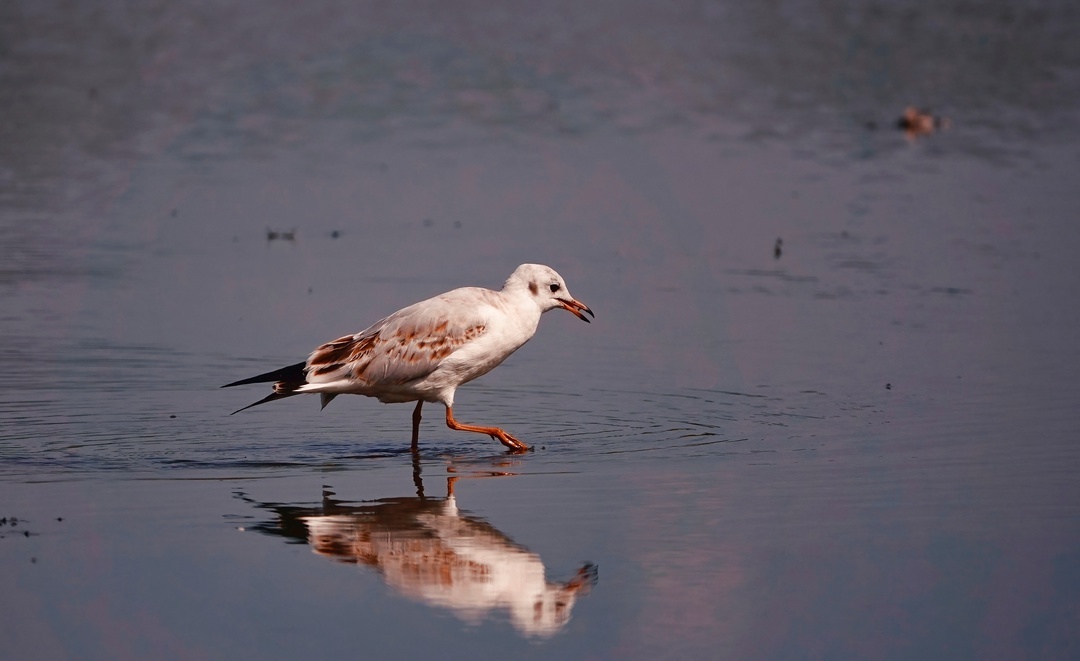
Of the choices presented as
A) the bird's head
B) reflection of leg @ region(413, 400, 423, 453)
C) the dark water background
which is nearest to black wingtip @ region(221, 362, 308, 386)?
the dark water background

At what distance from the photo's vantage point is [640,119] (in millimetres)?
21891

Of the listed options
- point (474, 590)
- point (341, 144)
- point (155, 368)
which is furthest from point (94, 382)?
point (341, 144)

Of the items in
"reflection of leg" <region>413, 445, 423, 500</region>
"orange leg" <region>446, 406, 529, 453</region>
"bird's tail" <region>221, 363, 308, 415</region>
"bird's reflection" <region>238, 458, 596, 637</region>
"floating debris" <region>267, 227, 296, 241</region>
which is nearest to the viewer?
"bird's reflection" <region>238, 458, 596, 637</region>

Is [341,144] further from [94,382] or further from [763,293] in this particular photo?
[94,382]

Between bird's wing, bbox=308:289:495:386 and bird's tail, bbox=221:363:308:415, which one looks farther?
bird's wing, bbox=308:289:495:386

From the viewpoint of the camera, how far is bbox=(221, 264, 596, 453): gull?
9914mm

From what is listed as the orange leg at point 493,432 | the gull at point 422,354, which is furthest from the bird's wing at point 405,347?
the orange leg at point 493,432

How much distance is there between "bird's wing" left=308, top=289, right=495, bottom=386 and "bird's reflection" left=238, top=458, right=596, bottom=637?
145cm

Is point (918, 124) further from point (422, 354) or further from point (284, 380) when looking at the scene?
point (284, 380)

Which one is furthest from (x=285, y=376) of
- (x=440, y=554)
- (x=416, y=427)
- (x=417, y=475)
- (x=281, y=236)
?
(x=281, y=236)

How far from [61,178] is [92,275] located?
399 centimetres

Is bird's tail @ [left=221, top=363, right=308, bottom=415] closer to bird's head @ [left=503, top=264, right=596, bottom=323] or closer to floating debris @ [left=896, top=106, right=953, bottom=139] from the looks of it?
bird's head @ [left=503, top=264, right=596, bottom=323]

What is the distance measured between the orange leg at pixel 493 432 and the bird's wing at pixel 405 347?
37cm

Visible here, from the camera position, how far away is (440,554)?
752 cm
